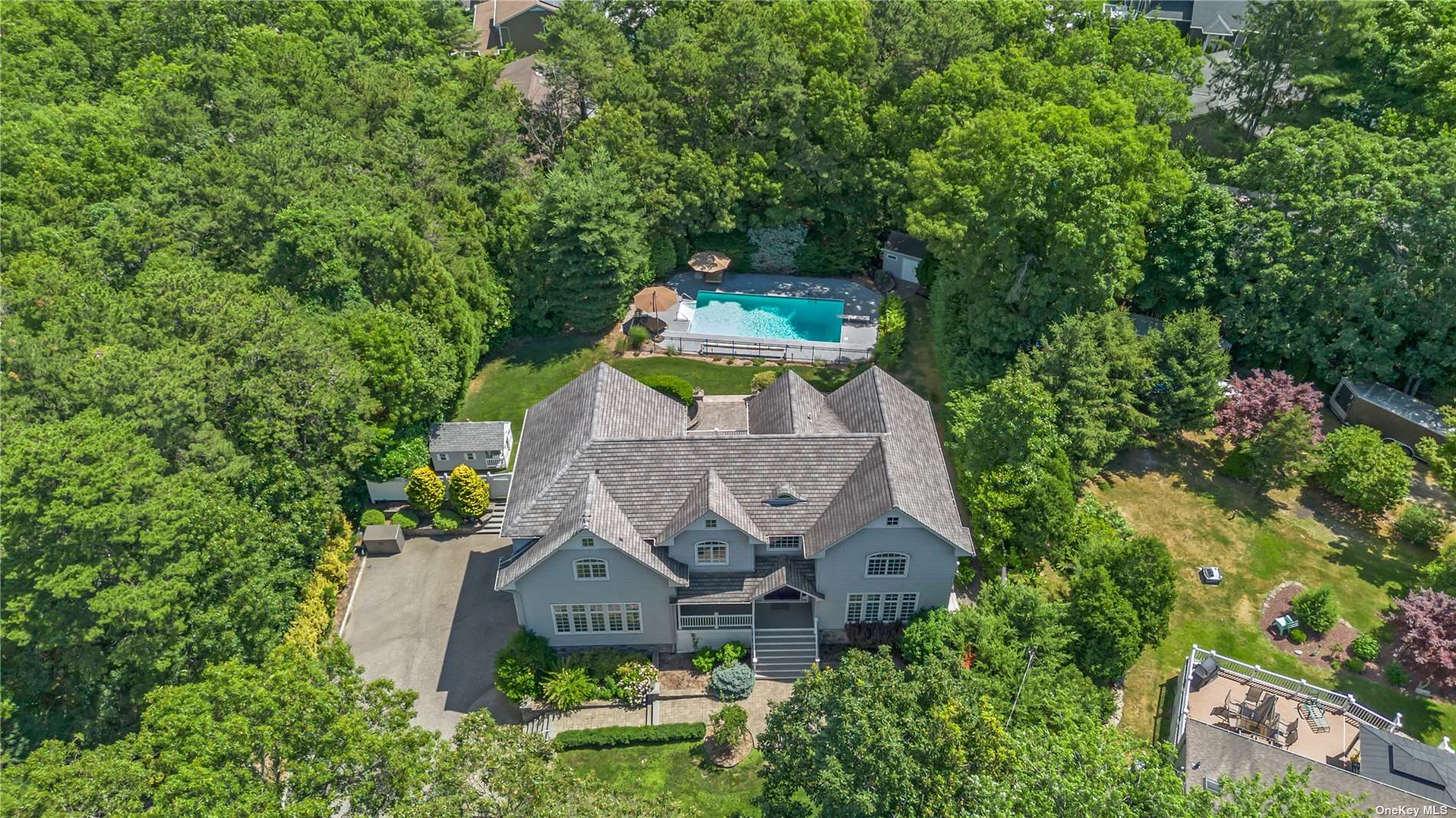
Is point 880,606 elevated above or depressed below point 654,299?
below

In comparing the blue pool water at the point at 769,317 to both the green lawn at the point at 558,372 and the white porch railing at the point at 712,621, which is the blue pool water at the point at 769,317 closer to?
the green lawn at the point at 558,372

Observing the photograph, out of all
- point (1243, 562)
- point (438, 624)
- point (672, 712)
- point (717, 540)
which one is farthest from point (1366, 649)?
point (438, 624)

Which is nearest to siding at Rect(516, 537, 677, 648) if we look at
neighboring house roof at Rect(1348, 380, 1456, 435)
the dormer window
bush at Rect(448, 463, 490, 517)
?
the dormer window

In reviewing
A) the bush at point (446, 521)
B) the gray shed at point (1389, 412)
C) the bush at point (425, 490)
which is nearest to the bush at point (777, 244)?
the bush at point (425, 490)

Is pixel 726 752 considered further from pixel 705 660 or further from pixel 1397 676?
pixel 1397 676

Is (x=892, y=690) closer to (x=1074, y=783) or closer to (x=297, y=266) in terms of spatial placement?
(x=1074, y=783)
